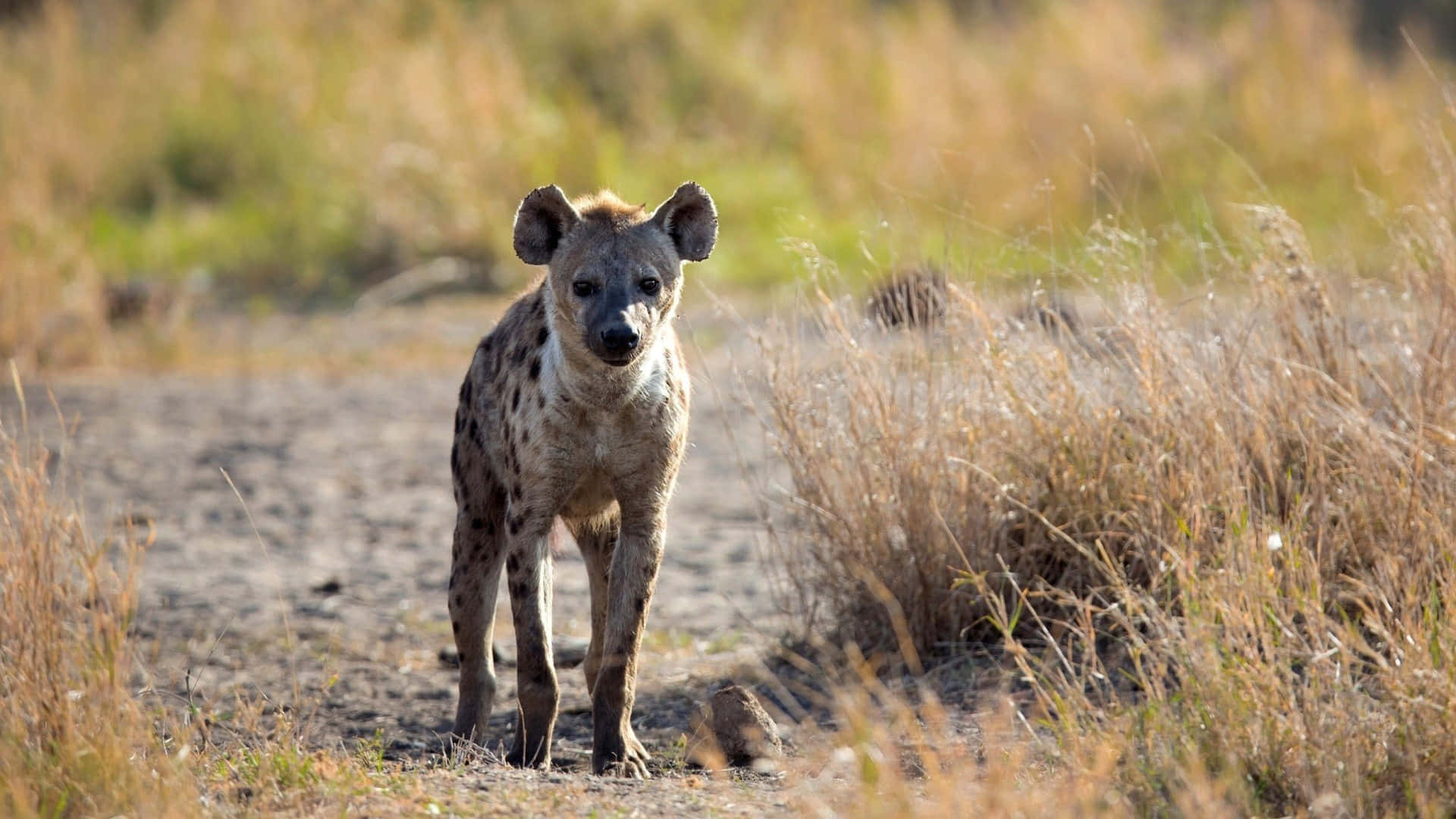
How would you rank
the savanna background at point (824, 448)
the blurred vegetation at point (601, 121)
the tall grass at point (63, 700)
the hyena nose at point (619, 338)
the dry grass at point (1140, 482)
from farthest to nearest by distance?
the blurred vegetation at point (601, 121) < the hyena nose at point (619, 338) < the dry grass at point (1140, 482) < the savanna background at point (824, 448) < the tall grass at point (63, 700)

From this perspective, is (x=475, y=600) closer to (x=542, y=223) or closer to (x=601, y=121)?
(x=542, y=223)

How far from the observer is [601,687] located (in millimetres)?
4297

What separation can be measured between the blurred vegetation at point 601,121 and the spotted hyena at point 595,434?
262 inches

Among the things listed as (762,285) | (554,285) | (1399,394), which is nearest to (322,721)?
(554,285)

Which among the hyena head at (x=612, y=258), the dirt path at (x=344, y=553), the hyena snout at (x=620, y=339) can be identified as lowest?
the dirt path at (x=344, y=553)

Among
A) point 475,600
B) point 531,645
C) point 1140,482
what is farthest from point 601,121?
point 531,645

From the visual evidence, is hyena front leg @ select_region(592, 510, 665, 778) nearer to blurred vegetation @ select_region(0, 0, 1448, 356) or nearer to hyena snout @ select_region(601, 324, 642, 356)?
hyena snout @ select_region(601, 324, 642, 356)

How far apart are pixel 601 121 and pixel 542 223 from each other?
426 inches

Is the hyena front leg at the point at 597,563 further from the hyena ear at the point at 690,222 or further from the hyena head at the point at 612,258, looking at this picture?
the hyena ear at the point at 690,222

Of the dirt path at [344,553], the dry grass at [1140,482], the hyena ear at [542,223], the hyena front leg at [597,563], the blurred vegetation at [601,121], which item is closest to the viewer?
the dry grass at [1140,482]

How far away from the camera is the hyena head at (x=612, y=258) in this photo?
4.27 metres

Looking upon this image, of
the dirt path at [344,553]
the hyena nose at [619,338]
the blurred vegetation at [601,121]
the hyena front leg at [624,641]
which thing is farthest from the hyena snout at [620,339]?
the blurred vegetation at [601,121]

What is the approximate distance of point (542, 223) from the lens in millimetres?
4641

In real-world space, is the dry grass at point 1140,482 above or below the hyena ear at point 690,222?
below
